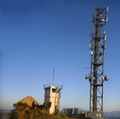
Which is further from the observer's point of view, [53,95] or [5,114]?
[53,95]

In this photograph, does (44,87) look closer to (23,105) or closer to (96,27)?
(23,105)

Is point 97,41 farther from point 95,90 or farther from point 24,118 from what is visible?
point 24,118

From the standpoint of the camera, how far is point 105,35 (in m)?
48.6

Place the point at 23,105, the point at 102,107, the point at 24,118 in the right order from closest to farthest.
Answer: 1. the point at 24,118
2. the point at 23,105
3. the point at 102,107

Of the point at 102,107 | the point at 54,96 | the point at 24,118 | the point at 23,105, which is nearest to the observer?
the point at 24,118

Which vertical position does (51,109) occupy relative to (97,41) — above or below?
below

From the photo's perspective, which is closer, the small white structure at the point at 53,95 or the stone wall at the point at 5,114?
the stone wall at the point at 5,114

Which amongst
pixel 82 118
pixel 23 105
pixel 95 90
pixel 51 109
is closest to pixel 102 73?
pixel 95 90

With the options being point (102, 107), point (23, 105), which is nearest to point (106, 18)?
point (102, 107)

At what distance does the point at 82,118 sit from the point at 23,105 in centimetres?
1568

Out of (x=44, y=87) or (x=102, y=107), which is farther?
(x=44, y=87)

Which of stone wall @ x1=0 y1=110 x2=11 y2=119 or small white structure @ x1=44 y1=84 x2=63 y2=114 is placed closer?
stone wall @ x1=0 y1=110 x2=11 y2=119

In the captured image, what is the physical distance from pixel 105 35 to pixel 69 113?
24387 mm

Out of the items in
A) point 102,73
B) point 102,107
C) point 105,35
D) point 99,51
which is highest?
point 105,35
